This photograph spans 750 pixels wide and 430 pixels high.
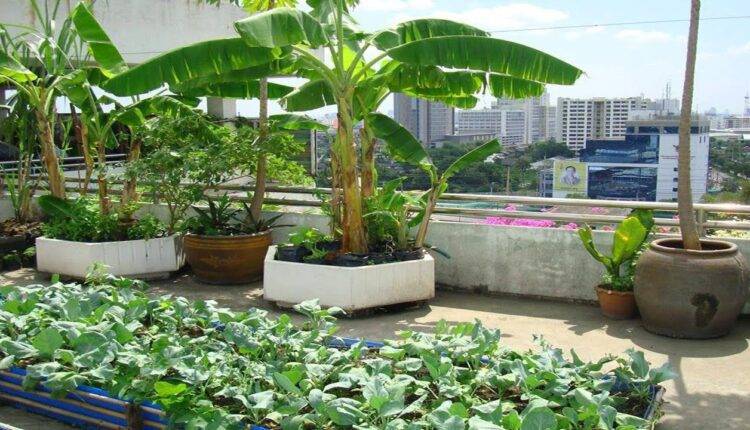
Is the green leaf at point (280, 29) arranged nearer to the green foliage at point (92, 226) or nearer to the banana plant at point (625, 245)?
the banana plant at point (625, 245)

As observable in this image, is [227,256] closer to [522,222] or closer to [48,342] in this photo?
[522,222]

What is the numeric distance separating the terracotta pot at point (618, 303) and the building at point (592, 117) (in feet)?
19.4

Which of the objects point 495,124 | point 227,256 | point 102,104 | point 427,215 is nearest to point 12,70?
point 102,104

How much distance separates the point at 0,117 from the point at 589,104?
38.8 ft

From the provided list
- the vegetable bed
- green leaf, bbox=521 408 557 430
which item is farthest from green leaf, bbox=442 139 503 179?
green leaf, bbox=521 408 557 430

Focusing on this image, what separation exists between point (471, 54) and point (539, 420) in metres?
4.21

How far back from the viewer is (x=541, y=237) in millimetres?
8422

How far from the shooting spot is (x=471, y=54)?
7.12 meters

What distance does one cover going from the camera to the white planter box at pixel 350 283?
25.2 feet

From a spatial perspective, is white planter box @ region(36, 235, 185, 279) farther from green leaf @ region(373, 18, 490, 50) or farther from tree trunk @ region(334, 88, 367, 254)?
green leaf @ region(373, 18, 490, 50)

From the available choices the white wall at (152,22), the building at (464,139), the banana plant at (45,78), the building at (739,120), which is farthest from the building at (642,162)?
the white wall at (152,22)

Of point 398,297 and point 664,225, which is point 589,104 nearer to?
point 664,225

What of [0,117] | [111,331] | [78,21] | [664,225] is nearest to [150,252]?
[78,21]

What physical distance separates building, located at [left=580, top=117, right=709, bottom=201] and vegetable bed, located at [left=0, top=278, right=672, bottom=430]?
4.14 meters
